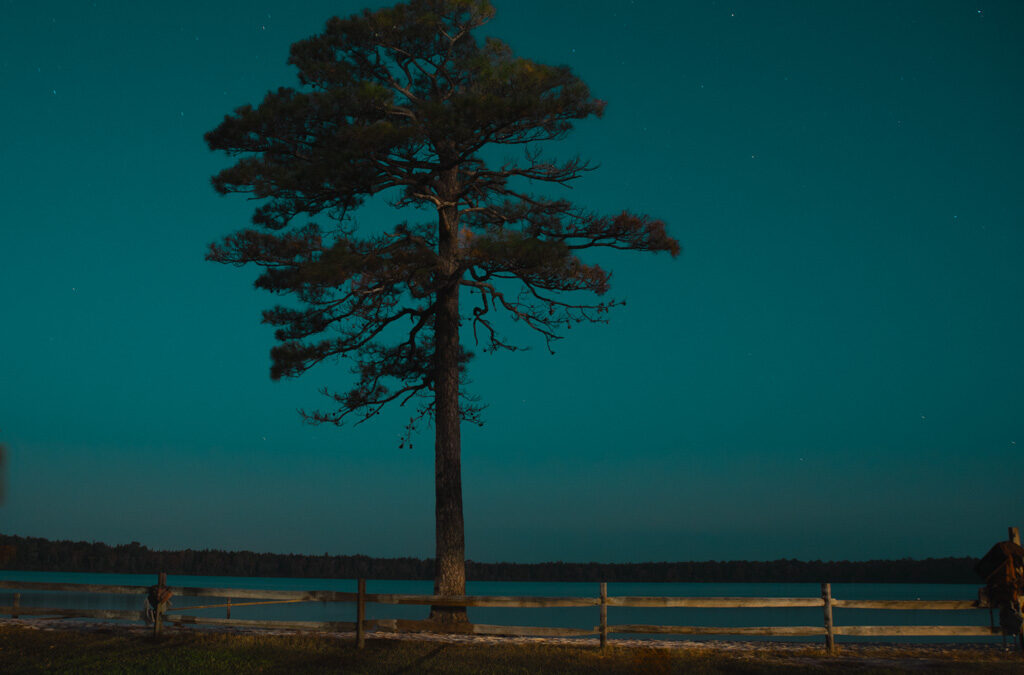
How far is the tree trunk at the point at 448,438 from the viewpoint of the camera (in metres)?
18.2

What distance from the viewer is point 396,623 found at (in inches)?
639

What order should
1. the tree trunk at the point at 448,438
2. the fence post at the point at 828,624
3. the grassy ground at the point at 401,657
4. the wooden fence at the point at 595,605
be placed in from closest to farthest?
the grassy ground at the point at 401,657 < the wooden fence at the point at 595,605 < the fence post at the point at 828,624 < the tree trunk at the point at 448,438

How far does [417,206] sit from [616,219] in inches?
197

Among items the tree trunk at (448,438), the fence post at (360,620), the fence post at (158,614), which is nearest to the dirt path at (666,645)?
the fence post at (158,614)

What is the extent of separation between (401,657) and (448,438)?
5978 millimetres

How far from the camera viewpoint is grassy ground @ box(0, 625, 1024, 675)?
1268 cm

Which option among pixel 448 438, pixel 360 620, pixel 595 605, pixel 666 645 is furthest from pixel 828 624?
pixel 448 438

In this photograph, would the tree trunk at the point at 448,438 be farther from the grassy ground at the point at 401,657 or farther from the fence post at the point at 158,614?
the fence post at the point at 158,614

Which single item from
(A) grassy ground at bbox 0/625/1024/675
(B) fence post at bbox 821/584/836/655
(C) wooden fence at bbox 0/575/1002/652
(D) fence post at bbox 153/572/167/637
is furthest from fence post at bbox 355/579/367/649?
(B) fence post at bbox 821/584/836/655

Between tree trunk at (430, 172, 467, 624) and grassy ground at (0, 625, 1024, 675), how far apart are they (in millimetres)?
3387

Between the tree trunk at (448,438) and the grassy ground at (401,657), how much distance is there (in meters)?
3.39

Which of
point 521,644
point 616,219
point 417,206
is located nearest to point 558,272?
point 616,219

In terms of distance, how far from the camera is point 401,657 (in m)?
13.3

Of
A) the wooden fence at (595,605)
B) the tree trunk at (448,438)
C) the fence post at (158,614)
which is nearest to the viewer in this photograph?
the wooden fence at (595,605)
